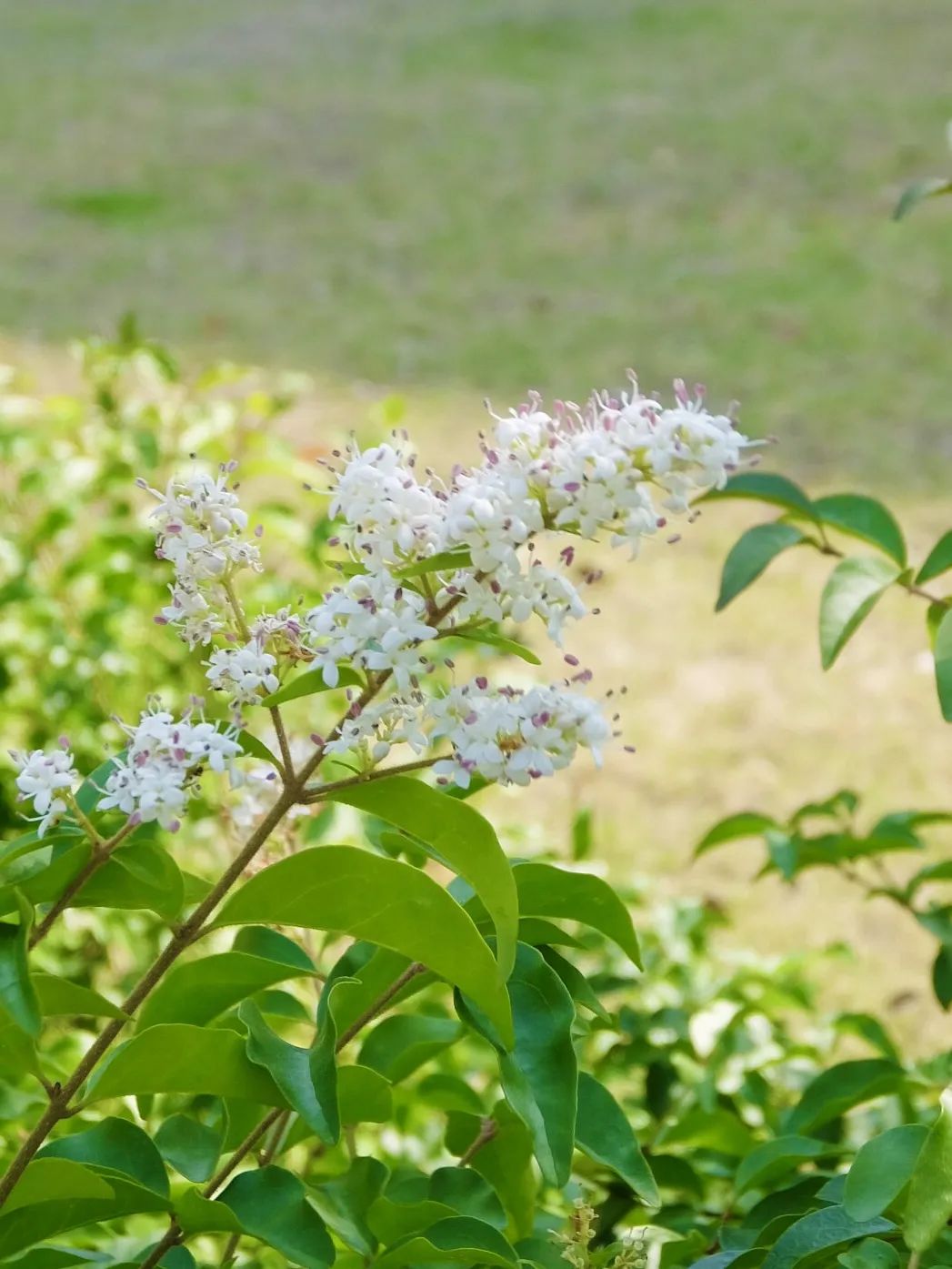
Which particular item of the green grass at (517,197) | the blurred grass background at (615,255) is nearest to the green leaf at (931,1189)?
the blurred grass background at (615,255)

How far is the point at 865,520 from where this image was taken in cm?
103

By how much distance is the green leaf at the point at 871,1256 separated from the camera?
63cm

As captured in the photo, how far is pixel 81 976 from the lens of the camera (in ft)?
5.67

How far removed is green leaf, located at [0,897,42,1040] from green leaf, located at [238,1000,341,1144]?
83 mm

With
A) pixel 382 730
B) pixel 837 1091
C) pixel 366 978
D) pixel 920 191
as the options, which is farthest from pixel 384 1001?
pixel 920 191

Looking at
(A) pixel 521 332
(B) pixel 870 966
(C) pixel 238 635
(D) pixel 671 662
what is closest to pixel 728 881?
(B) pixel 870 966

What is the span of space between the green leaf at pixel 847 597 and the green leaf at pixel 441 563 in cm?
37

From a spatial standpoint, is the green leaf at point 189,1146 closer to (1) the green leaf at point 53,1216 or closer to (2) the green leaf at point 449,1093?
(1) the green leaf at point 53,1216

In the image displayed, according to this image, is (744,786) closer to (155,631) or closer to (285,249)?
(155,631)

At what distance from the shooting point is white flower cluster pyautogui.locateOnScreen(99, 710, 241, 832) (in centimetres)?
62

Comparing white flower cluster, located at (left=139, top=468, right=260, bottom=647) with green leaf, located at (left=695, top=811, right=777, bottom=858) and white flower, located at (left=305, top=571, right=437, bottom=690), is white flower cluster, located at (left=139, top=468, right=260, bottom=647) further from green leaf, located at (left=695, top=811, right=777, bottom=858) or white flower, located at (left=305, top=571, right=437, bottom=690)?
green leaf, located at (left=695, top=811, right=777, bottom=858)

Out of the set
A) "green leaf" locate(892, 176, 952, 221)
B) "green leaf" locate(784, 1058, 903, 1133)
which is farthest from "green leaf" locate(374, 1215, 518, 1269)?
"green leaf" locate(892, 176, 952, 221)

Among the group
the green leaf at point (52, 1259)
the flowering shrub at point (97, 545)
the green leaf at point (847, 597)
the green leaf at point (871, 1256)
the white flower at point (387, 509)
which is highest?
the flowering shrub at point (97, 545)

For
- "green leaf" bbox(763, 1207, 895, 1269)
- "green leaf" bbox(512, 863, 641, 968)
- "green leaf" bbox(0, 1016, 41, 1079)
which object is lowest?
"green leaf" bbox(763, 1207, 895, 1269)
